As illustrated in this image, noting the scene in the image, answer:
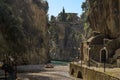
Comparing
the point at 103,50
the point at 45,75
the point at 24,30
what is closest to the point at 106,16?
the point at 103,50

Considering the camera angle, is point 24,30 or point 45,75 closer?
point 45,75

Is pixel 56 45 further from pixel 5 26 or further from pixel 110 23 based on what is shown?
pixel 5 26

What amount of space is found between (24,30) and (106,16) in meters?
17.3

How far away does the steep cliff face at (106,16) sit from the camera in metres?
54.0

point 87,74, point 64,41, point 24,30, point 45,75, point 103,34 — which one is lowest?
point 45,75

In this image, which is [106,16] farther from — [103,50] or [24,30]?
[24,30]

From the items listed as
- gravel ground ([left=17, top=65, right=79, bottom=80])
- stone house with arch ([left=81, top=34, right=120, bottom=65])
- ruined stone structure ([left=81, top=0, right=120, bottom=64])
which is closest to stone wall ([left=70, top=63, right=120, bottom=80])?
gravel ground ([left=17, top=65, right=79, bottom=80])

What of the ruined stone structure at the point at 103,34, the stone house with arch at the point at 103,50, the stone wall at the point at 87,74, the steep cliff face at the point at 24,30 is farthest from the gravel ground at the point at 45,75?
the stone house with arch at the point at 103,50

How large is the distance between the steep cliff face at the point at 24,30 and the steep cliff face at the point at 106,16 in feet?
44.1

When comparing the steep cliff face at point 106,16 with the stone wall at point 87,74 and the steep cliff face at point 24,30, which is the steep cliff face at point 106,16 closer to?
the stone wall at point 87,74

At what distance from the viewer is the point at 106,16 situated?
57.5m

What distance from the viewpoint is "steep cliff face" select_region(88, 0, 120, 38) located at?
53969mm

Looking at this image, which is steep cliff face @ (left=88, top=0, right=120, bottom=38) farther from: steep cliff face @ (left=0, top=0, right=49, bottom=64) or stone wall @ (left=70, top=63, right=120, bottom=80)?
steep cliff face @ (left=0, top=0, right=49, bottom=64)

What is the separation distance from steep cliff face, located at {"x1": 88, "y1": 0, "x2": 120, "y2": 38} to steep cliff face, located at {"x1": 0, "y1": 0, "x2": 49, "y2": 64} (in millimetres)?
13449
